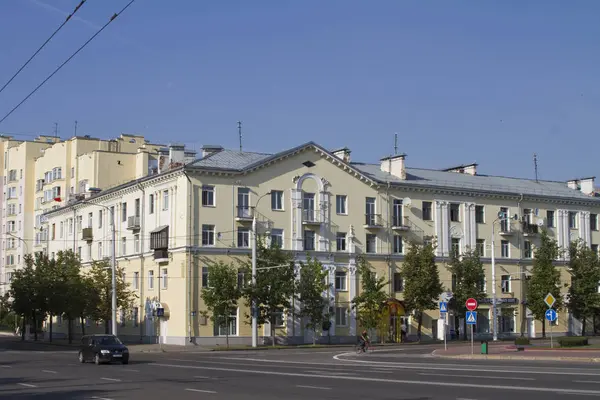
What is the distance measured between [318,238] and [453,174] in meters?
19.8

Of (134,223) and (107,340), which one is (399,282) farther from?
(107,340)

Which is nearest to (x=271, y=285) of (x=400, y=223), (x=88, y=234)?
(x=400, y=223)

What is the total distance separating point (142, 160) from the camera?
95.3 meters

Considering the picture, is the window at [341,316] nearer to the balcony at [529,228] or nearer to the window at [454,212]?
the window at [454,212]

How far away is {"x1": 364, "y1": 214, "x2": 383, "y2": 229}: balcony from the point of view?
73350 mm

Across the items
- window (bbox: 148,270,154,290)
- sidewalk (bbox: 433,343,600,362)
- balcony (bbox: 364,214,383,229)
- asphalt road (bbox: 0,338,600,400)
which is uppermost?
balcony (bbox: 364,214,383,229)

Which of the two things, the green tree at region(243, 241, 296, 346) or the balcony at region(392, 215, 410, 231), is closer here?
the green tree at region(243, 241, 296, 346)

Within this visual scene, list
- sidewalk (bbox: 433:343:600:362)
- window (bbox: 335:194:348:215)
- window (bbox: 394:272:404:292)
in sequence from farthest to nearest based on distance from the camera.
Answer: window (bbox: 394:272:404:292) < window (bbox: 335:194:348:215) < sidewalk (bbox: 433:343:600:362)

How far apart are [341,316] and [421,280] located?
7164mm

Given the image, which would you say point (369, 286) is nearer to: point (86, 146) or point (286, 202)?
point (286, 202)

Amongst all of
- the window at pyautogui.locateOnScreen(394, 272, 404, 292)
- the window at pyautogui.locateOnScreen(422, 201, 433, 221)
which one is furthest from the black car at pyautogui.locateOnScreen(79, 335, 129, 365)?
the window at pyautogui.locateOnScreen(422, 201, 433, 221)

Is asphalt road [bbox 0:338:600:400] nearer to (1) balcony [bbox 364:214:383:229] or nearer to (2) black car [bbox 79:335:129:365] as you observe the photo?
(2) black car [bbox 79:335:129:365]

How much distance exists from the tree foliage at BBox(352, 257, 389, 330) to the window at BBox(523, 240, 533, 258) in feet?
64.8

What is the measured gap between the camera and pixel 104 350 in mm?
41188
